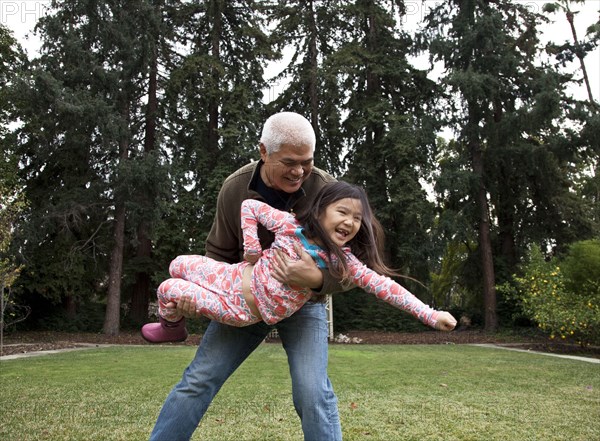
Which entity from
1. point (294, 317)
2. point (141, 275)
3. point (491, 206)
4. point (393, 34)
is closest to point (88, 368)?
point (294, 317)

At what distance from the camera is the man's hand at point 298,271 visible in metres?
2.43

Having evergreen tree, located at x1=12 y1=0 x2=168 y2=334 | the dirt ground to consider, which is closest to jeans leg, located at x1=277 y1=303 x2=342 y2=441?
the dirt ground

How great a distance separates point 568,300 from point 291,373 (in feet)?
43.3

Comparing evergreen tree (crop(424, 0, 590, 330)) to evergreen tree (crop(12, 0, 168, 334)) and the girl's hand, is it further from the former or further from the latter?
the girl's hand

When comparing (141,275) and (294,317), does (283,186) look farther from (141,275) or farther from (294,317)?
(141,275)

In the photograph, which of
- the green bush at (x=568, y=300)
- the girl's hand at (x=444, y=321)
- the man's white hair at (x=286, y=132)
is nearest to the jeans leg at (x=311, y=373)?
the girl's hand at (x=444, y=321)

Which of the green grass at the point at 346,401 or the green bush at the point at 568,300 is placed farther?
the green bush at the point at 568,300

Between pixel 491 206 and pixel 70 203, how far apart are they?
16.3 metres

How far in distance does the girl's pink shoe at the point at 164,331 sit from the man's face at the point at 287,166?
33.1 inches

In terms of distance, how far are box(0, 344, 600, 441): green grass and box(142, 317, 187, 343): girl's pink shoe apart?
1.66 meters

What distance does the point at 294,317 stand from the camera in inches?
103

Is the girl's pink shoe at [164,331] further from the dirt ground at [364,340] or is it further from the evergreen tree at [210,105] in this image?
the evergreen tree at [210,105]

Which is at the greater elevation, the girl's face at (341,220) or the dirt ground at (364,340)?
the girl's face at (341,220)

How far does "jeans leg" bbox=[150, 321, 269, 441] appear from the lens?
2.52m
